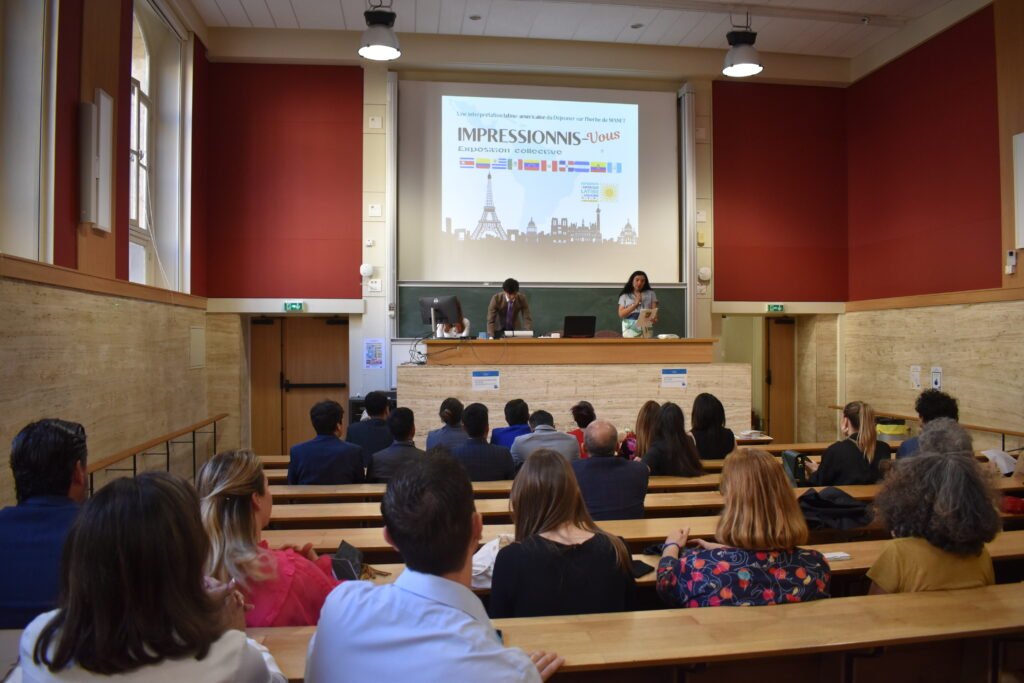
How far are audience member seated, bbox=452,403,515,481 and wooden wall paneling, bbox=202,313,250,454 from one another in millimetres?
5287

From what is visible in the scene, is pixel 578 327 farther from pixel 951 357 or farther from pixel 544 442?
pixel 951 357

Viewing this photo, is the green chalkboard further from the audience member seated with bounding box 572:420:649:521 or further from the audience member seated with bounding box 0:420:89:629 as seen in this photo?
the audience member seated with bounding box 0:420:89:629

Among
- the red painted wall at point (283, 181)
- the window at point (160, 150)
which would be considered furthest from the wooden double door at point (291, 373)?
the window at point (160, 150)

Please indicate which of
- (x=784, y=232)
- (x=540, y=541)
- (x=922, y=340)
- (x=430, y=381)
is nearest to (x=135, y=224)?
(x=430, y=381)

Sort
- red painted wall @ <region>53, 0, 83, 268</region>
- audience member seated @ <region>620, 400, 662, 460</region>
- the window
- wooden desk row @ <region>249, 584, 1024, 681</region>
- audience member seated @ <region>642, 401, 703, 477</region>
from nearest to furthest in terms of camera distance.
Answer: wooden desk row @ <region>249, 584, 1024, 681</region>, audience member seated @ <region>642, 401, 703, 477</region>, audience member seated @ <region>620, 400, 662, 460</region>, red painted wall @ <region>53, 0, 83, 268</region>, the window

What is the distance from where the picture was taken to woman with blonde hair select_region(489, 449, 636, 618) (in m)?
1.97

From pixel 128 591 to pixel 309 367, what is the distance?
8.23 metres

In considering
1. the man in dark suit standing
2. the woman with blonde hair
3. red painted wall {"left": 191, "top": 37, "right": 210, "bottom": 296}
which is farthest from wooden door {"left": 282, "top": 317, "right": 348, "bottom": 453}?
the woman with blonde hair

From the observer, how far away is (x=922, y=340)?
7812 millimetres

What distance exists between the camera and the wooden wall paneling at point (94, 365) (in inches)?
165

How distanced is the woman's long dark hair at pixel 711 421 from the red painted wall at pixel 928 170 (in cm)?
436

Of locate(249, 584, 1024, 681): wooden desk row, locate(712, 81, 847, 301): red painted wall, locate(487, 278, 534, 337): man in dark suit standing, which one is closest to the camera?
locate(249, 584, 1024, 681): wooden desk row

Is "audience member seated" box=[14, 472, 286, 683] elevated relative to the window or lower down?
lower down

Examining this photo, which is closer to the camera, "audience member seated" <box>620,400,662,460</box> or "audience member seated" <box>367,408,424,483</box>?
"audience member seated" <box>367,408,424,483</box>
